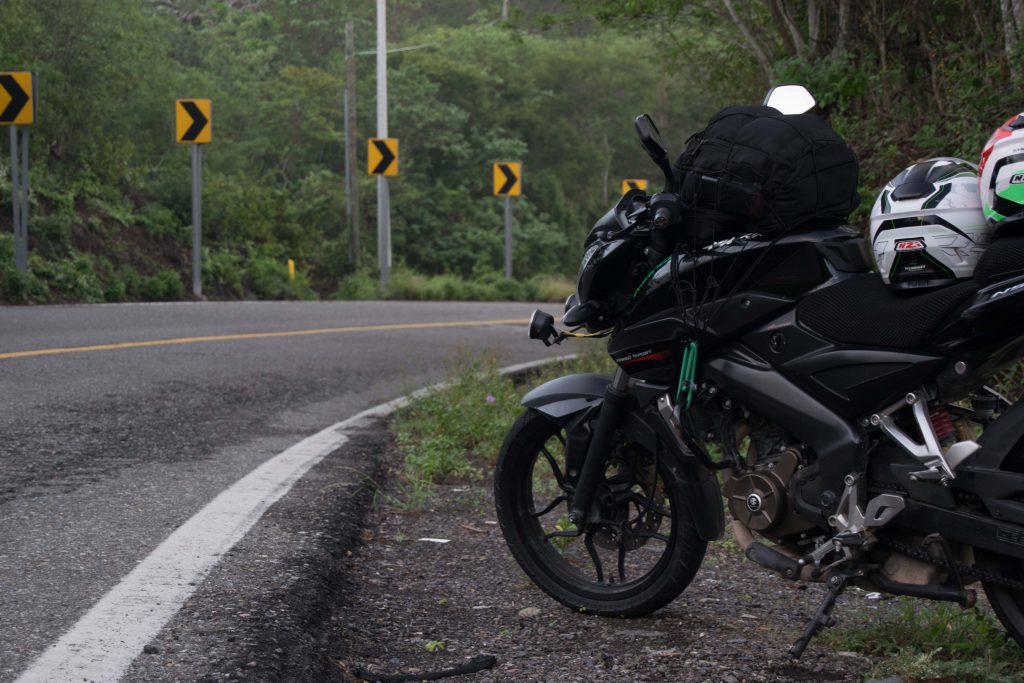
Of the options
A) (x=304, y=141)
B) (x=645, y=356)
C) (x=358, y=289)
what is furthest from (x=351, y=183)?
(x=645, y=356)

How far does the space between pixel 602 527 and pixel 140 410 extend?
401 cm

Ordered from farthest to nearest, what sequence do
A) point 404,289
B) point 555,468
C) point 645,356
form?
point 404,289 → point 555,468 → point 645,356

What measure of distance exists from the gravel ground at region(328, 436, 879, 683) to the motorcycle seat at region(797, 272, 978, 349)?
89cm

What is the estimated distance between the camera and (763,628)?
3.94m

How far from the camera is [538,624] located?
4016 mm

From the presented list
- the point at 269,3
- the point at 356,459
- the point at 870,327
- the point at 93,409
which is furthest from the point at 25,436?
the point at 269,3

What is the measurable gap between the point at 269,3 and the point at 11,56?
113 feet

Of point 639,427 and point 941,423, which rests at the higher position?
point 941,423

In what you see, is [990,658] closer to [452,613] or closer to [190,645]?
[452,613]

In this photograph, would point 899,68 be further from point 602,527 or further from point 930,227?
point 930,227

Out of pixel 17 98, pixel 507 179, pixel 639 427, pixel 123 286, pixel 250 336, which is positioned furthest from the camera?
pixel 507 179

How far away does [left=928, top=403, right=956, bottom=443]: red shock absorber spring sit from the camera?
3393 mm

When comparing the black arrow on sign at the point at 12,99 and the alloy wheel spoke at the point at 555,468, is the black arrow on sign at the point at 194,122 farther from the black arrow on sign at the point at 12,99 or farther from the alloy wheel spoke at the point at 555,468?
the alloy wheel spoke at the point at 555,468

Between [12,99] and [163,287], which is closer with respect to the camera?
[12,99]
